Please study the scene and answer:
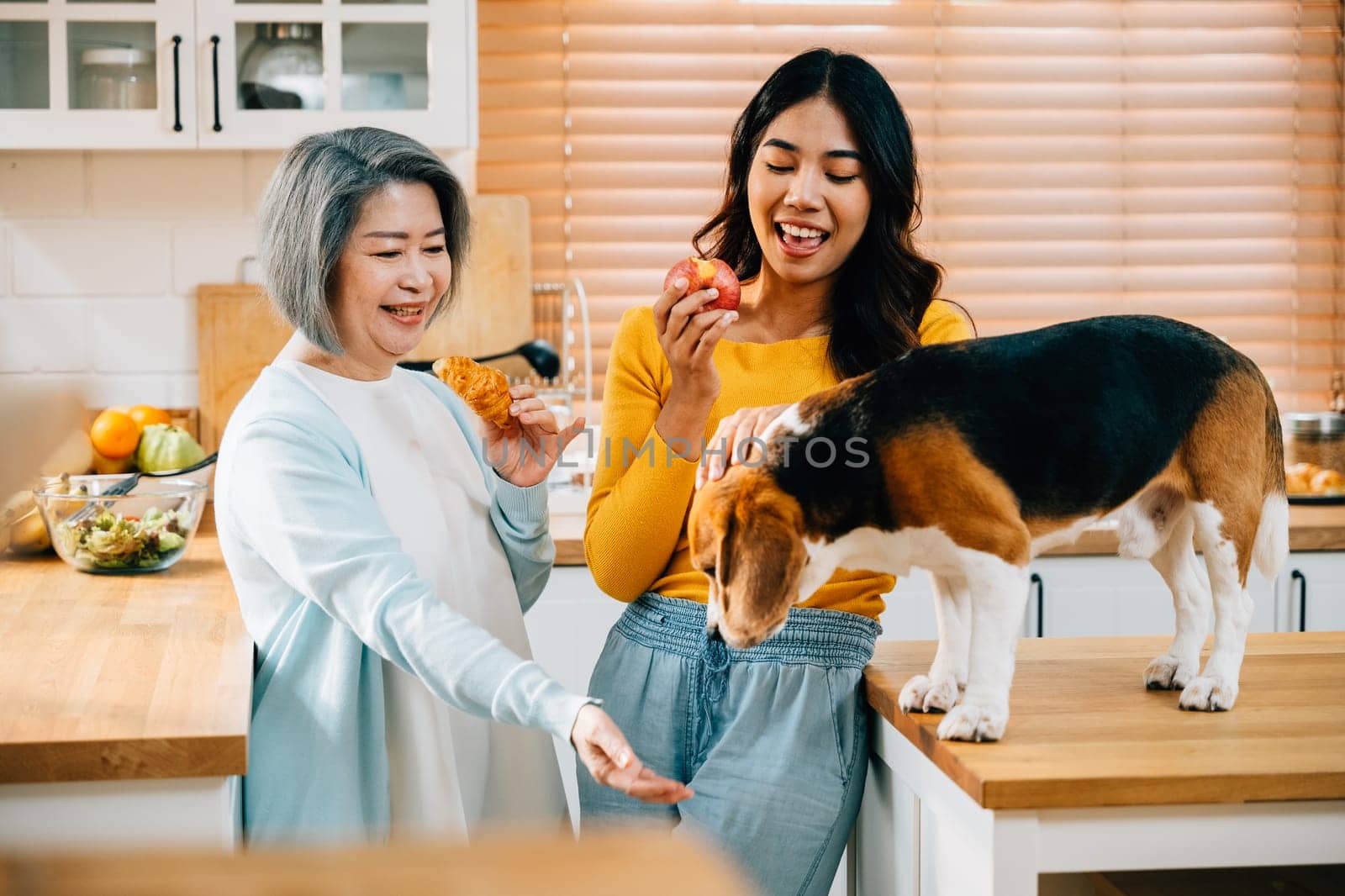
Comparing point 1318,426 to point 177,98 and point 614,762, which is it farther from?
point 177,98

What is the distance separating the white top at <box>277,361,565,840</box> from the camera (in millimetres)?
1212

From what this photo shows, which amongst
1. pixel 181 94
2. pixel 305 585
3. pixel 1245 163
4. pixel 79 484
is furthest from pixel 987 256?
pixel 305 585

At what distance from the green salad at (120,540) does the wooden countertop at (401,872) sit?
5.38 ft

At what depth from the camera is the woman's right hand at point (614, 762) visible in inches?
38.6

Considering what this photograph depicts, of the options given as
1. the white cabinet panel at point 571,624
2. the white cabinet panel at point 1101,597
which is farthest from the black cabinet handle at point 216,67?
the white cabinet panel at point 1101,597

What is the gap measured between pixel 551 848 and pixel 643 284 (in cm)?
264

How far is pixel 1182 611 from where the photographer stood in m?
1.13

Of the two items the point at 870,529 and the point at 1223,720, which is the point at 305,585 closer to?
the point at 870,529

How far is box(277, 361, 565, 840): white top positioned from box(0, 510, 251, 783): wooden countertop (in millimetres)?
173

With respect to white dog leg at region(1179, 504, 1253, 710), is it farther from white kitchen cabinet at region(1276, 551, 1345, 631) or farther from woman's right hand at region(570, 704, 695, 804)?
white kitchen cabinet at region(1276, 551, 1345, 631)

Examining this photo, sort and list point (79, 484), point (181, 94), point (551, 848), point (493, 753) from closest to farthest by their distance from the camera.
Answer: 1. point (551, 848)
2. point (493, 753)
3. point (79, 484)
4. point (181, 94)

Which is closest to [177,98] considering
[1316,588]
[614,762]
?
[614,762]

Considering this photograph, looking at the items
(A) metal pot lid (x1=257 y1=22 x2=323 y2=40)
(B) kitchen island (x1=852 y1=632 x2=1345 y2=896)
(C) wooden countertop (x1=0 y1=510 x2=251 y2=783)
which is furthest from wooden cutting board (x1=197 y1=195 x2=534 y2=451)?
(B) kitchen island (x1=852 y1=632 x2=1345 y2=896)

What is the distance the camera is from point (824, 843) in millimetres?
1211
